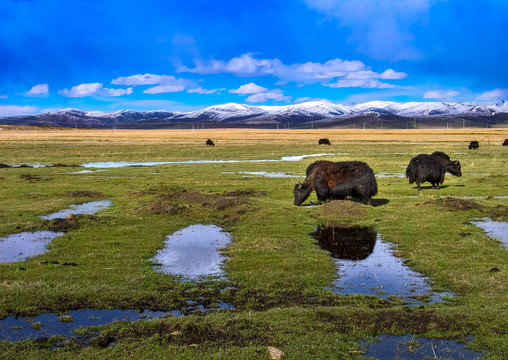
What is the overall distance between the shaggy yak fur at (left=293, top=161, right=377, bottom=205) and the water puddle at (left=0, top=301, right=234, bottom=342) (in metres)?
11.2

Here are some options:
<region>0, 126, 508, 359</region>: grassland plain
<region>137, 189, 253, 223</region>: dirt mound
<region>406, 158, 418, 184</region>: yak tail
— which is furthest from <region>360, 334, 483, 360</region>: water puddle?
<region>406, 158, 418, 184</region>: yak tail

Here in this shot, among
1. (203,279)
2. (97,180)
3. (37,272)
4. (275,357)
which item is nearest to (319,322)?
(275,357)

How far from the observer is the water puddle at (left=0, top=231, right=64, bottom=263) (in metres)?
12.1

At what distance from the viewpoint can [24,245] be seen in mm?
13305

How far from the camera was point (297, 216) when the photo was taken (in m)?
17.0

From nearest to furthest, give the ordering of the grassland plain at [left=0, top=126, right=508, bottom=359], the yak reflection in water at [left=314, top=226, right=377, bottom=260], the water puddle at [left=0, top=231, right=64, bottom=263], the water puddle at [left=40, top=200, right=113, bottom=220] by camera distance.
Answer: the grassland plain at [left=0, top=126, right=508, bottom=359], the water puddle at [left=0, top=231, right=64, bottom=263], the yak reflection in water at [left=314, top=226, right=377, bottom=260], the water puddle at [left=40, top=200, right=113, bottom=220]

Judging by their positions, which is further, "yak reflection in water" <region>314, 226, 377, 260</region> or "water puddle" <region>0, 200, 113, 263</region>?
"yak reflection in water" <region>314, 226, 377, 260</region>

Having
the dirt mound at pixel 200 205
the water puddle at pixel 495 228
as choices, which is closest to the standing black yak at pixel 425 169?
the water puddle at pixel 495 228

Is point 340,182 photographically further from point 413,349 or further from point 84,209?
point 413,349

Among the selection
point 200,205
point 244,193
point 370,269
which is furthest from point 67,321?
point 244,193

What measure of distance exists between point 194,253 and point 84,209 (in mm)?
8683

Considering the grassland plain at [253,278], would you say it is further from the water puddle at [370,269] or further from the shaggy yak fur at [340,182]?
the shaggy yak fur at [340,182]

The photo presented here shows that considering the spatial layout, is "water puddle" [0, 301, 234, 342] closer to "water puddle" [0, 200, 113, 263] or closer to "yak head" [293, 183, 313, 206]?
"water puddle" [0, 200, 113, 263]

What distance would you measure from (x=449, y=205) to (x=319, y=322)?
12.3 m
